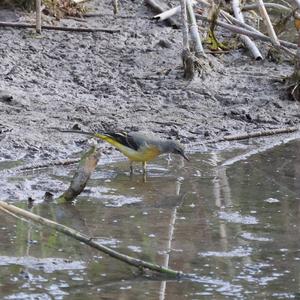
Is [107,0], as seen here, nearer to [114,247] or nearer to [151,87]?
[151,87]

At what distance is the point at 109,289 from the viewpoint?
623 cm

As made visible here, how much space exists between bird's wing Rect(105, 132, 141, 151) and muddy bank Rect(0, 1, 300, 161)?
0.64 m

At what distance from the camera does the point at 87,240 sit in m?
6.21

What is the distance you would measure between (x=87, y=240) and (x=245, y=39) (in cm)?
731

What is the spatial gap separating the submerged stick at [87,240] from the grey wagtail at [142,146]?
2585 mm

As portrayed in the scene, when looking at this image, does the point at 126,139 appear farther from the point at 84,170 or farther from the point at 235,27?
the point at 235,27

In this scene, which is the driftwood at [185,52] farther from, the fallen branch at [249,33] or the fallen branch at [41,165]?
the fallen branch at [41,165]

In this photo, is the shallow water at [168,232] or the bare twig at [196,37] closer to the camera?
the shallow water at [168,232]

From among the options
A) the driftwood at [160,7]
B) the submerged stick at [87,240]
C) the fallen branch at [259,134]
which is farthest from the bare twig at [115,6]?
the submerged stick at [87,240]

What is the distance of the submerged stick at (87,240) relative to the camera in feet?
19.9

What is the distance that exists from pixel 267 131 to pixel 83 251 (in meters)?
4.17

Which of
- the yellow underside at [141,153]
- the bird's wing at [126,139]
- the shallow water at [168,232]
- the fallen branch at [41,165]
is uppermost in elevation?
the bird's wing at [126,139]

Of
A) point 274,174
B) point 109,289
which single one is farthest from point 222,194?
point 109,289

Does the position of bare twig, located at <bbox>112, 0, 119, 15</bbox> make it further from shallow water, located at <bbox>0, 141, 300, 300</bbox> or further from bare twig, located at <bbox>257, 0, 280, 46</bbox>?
shallow water, located at <bbox>0, 141, 300, 300</bbox>
